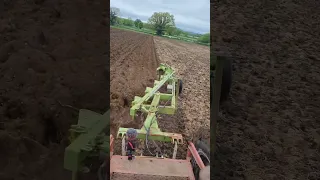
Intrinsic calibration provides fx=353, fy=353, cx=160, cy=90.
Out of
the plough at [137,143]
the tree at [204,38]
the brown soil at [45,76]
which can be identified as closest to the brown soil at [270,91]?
the plough at [137,143]

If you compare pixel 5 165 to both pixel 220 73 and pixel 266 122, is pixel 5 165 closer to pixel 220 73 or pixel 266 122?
pixel 220 73

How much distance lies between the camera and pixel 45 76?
0.98 metres

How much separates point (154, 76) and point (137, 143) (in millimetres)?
331

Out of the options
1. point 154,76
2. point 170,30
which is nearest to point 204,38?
point 170,30

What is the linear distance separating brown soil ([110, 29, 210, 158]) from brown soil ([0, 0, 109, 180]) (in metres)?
0.11

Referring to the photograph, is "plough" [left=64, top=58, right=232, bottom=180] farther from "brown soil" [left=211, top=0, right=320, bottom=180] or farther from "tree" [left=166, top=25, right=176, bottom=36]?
"tree" [left=166, top=25, right=176, bottom=36]

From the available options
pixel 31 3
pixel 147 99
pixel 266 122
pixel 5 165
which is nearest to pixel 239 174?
pixel 266 122

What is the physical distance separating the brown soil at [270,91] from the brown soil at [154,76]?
0.11 m

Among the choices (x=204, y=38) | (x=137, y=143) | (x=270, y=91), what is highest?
(x=204, y=38)

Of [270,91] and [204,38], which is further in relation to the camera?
[270,91]

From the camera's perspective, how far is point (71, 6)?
3.50 ft

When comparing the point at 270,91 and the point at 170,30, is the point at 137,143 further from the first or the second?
the point at 270,91

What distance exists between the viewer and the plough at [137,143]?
80 cm

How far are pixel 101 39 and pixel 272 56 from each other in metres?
0.65
